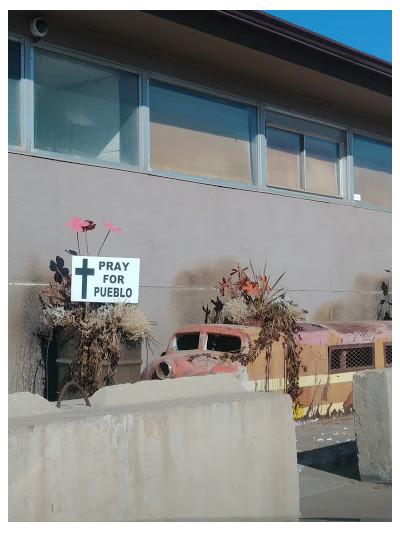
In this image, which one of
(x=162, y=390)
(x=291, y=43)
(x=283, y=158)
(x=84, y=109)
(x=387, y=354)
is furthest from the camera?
(x=283, y=158)

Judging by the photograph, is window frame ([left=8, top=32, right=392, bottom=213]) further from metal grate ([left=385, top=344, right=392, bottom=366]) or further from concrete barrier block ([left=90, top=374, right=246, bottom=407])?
concrete barrier block ([left=90, top=374, right=246, bottom=407])

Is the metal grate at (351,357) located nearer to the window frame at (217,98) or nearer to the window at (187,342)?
the window at (187,342)

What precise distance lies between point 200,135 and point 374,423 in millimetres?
5617

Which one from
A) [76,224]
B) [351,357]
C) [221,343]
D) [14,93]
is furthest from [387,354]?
[14,93]

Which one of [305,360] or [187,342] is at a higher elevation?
[187,342]

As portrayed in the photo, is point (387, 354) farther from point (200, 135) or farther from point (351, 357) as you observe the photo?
point (200, 135)

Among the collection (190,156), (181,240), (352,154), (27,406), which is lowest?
(27,406)

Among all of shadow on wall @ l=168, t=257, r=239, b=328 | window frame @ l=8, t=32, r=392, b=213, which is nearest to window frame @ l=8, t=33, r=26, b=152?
window frame @ l=8, t=32, r=392, b=213

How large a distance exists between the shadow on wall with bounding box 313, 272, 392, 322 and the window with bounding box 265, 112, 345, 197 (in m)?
1.68

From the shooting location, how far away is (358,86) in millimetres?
12969

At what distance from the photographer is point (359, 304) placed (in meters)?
13.9

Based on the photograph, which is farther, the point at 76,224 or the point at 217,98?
the point at 217,98

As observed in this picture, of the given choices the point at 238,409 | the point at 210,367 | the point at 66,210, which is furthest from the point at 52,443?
the point at 66,210
